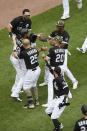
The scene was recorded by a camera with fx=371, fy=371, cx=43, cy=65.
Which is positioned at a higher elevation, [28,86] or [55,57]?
[55,57]

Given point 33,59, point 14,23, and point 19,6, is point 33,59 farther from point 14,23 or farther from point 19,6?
point 19,6

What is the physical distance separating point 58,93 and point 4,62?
5.21m

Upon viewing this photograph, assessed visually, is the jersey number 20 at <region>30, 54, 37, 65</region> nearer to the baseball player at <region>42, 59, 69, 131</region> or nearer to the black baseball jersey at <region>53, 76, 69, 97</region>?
the baseball player at <region>42, 59, 69, 131</region>

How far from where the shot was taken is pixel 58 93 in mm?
9898

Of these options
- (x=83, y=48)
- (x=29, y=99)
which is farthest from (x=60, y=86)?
(x=83, y=48)

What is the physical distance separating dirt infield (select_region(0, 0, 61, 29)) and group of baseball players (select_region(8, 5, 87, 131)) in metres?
6.23

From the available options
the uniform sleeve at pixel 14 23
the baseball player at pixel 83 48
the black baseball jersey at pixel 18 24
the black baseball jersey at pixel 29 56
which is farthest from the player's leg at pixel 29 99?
the baseball player at pixel 83 48

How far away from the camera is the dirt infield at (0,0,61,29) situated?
18.5 metres

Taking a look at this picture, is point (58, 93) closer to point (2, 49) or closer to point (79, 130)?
point (79, 130)

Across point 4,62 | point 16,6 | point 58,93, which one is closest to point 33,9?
point 16,6

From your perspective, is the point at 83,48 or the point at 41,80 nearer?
the point at 41,80

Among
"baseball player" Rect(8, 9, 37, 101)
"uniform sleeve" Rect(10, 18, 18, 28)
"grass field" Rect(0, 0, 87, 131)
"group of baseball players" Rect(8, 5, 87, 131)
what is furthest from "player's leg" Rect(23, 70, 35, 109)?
"uniform sleeve" Rect(10, 18, 18, 28)

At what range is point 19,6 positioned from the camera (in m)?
19.2

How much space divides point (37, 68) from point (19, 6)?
856cm
